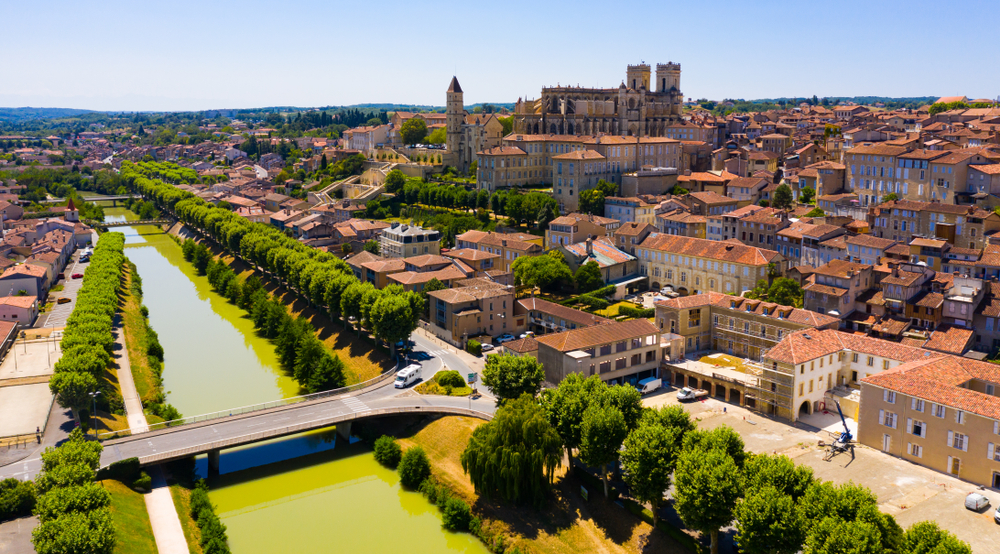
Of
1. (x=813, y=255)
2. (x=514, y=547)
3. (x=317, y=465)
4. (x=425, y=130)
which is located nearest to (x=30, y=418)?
(x=317, y=465)

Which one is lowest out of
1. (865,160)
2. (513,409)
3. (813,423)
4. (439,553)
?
(439,553)

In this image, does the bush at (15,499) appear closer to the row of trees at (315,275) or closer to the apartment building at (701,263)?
the row of trees at (315,275)

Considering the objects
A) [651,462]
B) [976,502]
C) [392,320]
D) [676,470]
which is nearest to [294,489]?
[392,320]

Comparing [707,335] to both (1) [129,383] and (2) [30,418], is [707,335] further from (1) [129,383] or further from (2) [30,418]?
(2) [30,418]

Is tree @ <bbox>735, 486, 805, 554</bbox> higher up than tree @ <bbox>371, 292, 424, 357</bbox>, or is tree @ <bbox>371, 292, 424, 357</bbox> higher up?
tree @ <bbox>371, 292, 424, 357</bbox>

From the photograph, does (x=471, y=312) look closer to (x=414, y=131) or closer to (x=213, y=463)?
(x=213, y=463)

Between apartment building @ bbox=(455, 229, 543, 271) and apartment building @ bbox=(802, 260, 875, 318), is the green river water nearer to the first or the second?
apartment building @ bbox=(455, 229, 543, 271)

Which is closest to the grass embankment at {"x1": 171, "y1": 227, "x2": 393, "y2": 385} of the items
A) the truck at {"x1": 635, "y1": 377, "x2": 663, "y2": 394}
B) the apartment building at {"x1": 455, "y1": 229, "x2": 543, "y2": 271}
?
the apartment building at {"x1": 455, "y1": 229, "x2": 543, "y2": 271}
